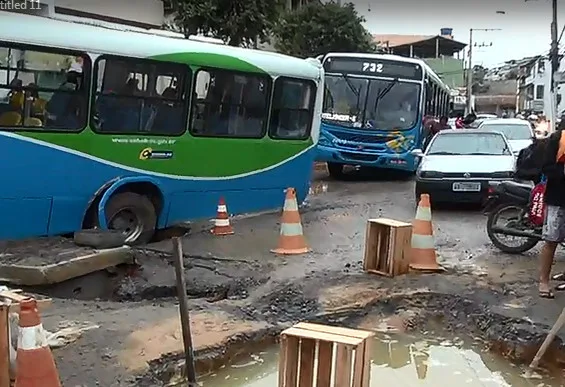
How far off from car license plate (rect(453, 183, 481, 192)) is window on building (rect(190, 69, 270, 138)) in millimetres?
3749

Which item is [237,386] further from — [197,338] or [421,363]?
[421,363]

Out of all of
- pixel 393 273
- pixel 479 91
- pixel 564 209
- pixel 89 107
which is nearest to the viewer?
pixel 564 209

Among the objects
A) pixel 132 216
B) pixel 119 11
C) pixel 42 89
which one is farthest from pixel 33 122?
pixel 119 11

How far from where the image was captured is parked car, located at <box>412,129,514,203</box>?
13.0 m

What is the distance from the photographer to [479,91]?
8869 cm

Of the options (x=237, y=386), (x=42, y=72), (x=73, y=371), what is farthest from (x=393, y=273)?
(x=42, y=72)

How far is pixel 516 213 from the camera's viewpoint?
9.74 meters

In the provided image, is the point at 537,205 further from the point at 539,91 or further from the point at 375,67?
the point at 539,91

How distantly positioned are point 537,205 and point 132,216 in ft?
17.0

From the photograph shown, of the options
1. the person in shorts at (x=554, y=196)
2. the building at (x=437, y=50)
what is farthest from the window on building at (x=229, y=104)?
the building at (x=437, y=50)

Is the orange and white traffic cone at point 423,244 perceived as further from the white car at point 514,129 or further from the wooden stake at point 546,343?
the white car at point 514,129

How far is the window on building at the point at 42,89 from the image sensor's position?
8.27m

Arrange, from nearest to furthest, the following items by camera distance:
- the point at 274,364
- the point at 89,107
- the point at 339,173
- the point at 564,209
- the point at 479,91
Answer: the point at 274,364 < the point at 564,209 < the point at 89,107 < the point at 339,173 < the point at 479,91

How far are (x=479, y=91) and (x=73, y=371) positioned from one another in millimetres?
88338
